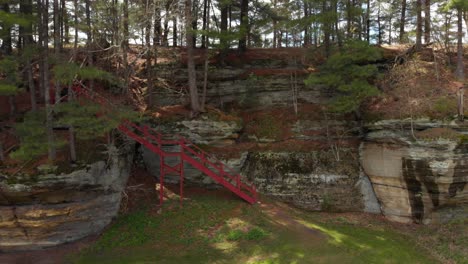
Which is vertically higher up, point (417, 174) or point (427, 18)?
point (427, 18)

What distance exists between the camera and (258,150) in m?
17.4

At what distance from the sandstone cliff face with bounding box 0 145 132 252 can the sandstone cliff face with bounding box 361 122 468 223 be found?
13.3m

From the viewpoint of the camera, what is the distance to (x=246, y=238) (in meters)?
12.8

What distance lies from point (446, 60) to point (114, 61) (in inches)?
811

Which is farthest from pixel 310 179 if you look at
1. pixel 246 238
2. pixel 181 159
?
pixel 181 159

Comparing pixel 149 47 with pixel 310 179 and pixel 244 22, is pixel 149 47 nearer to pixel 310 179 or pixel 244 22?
pixel 244 22

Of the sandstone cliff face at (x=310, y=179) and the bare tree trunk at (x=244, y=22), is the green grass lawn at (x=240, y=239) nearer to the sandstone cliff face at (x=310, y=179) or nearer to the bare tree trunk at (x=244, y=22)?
the sandstone cliff face at (x=310, y=179)

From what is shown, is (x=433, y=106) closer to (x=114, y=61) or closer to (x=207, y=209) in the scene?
(x=207, y=209)

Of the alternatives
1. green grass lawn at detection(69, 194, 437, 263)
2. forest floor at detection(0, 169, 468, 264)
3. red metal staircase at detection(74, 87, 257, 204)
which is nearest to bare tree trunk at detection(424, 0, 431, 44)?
forest floor at detection(0, 169, 468, 264)

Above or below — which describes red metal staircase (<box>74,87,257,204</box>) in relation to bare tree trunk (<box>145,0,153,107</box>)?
below

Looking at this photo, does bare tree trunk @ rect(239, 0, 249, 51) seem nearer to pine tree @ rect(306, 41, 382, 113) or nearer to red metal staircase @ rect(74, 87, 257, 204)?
pine tree @ rect(306, 41, 382, 113)

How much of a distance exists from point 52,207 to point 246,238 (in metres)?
7.97

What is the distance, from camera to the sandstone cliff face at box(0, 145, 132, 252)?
12.2 metres

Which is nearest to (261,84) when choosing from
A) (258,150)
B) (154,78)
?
(258,150)
